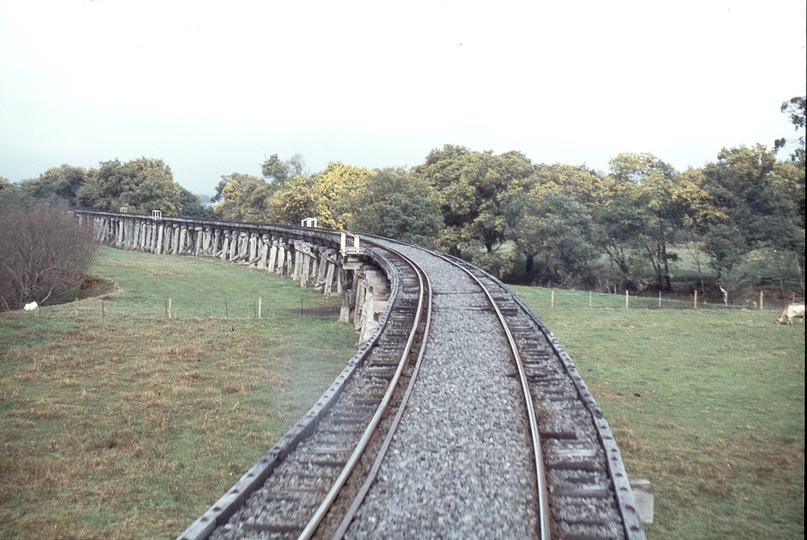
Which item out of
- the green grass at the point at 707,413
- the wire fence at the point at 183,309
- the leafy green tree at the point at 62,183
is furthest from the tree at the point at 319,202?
the leafy green tree at the point at 62,183

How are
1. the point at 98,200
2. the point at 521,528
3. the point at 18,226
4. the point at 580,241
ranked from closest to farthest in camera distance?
the point at 521,528 < the point at 18,226 < the point at 580,241 < the point at 98,200

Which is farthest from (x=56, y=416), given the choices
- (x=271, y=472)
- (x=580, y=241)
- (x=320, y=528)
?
(x=580, y=241)

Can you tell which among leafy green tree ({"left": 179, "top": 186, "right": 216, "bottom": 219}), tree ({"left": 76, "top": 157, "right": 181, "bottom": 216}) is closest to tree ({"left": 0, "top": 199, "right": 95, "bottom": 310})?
tree ({"left": 76, "top": 157, "right": 181, "bottom": 216})

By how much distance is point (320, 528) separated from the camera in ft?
15.8

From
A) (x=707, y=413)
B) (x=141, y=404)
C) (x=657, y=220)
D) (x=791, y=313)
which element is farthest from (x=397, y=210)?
(x=707, y=413)

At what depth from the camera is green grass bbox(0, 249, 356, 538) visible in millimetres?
7271

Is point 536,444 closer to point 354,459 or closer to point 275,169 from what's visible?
point 354,459

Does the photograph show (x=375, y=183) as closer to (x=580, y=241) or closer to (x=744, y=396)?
(x=580, y=241)

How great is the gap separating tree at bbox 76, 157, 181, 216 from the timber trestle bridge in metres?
60.6

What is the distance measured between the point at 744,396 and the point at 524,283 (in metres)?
27.2

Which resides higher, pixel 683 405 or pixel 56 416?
pixel 683 405

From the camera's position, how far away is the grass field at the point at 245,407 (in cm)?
730

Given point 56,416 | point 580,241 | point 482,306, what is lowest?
point 56,416

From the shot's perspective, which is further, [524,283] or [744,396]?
[524,283]
